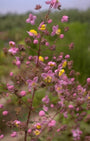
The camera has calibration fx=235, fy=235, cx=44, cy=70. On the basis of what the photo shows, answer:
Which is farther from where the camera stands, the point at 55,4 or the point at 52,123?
the point at 52,123

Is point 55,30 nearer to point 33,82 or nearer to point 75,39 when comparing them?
point 33,82

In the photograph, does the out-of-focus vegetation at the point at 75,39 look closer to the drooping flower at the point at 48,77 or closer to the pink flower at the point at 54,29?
the pink flower at the point at 54,29

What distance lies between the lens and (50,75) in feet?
1.78

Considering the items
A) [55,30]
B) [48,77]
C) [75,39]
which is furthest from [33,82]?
[75,39]

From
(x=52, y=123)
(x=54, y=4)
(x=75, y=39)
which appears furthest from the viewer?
(x=75, y=39)

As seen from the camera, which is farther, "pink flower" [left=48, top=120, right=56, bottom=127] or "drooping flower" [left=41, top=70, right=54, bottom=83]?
"pink flower" [left=48, top=120, right=56, bottom=127]

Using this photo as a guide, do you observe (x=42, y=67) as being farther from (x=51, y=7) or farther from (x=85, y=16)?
(x=85, y=16)

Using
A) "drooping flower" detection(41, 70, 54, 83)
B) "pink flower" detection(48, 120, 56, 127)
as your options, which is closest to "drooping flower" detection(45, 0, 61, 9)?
"drooping flower" detection(41, 70, 54, 83)

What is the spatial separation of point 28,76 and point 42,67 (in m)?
0.04

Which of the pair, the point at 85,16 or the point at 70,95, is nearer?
the point at 70,95

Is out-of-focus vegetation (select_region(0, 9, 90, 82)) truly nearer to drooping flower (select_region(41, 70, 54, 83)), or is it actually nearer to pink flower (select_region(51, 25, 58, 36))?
pink flower (select_region(51, 25, 58, 36))

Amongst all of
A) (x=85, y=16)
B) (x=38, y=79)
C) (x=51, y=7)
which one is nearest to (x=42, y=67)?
(x=38, y=79)

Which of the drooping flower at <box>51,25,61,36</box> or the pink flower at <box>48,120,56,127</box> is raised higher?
the drooping flower at <box>51,25,61,36</box>

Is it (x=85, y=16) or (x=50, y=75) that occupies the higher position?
(x=85, y=16)
